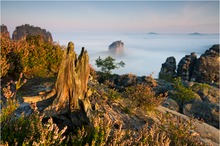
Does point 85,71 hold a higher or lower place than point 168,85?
higher

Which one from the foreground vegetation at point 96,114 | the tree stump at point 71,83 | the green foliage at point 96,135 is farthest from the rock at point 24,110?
the green foliage at point 96,135

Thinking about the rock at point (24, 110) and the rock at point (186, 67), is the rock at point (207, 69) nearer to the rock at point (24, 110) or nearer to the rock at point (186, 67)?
the rock at point (186, 67)

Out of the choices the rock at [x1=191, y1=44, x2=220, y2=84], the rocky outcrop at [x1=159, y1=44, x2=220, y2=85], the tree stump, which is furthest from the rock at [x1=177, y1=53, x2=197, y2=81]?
the tree stump

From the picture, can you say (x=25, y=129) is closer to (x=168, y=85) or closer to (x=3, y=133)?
(x=3, y=133)

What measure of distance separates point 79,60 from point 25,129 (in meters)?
3.00

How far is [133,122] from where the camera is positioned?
9141 mm

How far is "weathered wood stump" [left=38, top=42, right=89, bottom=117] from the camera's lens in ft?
23.1

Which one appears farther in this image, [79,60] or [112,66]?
[112,66]

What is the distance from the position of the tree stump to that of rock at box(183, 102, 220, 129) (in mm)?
14672

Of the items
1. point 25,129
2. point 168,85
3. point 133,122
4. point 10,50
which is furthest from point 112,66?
point 25,129

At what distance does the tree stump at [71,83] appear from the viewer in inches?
277

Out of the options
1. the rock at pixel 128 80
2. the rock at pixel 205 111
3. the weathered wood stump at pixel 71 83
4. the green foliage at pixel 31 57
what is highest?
the green foliage at pixel 31 57

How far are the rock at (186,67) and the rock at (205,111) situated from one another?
55038 mm

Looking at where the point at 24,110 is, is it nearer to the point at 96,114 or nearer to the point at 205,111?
the point at 96,114
